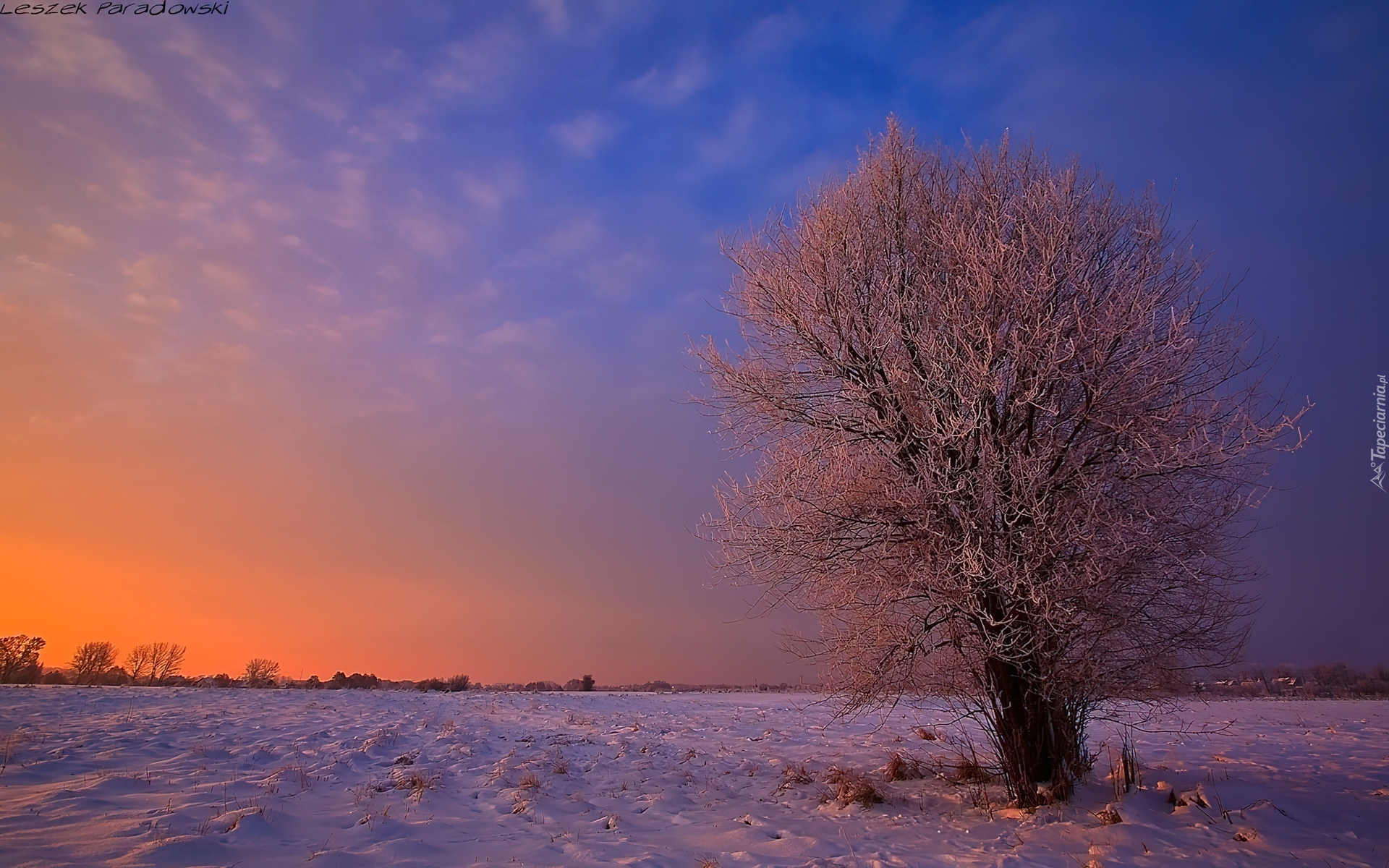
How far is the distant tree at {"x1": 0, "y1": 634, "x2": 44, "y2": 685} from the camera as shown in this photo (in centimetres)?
2256

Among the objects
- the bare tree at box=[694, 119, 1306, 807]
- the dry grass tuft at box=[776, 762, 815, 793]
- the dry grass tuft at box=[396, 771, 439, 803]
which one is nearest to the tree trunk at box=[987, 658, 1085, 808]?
the bare tree at box=[694, 119, 1306, 807]

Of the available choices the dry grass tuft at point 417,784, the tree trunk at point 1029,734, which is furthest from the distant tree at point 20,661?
the tree trunk at point 1029,734

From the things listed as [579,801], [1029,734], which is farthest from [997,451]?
[579,801]

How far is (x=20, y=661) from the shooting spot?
23.3 meters

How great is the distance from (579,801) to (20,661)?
93.1ft

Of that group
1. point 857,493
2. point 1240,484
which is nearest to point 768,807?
point 857,493

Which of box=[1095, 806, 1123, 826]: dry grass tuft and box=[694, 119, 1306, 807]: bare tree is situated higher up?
box=[694, 119, 1306, 807]: bare tree

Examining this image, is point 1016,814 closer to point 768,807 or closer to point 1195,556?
point 768,807

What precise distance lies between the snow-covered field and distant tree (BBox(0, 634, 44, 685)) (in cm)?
1535

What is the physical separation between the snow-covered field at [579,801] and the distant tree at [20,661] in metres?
15.4

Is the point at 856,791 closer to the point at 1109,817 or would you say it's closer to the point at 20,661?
the point at 1109,817

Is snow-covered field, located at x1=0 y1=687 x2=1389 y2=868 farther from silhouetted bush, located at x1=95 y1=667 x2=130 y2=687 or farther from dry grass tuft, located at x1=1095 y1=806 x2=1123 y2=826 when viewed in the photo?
silhouetted bush, located at x1=95 y1=667 x2=130 y2=687

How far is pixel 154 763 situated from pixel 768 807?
25.6 ft

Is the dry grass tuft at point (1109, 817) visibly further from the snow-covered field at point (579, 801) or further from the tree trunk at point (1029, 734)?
the tree trunk at point (1029, 734)
